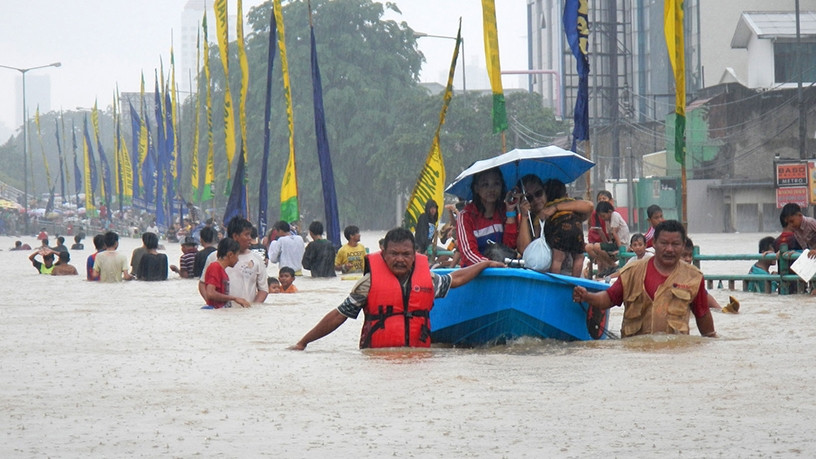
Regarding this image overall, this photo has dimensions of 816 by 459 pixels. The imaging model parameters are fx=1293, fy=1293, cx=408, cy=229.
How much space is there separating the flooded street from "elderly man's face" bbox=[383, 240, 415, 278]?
2.16 ft

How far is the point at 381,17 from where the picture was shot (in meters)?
66.8

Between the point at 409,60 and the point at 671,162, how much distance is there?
1835 cm

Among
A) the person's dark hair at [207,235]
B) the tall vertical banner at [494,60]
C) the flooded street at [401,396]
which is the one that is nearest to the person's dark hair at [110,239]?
the person's dark hair at [207,235]

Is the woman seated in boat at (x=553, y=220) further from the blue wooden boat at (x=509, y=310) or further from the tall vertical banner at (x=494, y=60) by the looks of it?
the tall vertical banner at (x=494, y=60)

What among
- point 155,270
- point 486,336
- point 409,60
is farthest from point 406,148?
point 486,336

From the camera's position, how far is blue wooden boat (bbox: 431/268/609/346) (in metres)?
9.97

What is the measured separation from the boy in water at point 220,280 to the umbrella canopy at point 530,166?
3.43 m

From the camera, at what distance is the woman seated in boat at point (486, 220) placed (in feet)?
33.9

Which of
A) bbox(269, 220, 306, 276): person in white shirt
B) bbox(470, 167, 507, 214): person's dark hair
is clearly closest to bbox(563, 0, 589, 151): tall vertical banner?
bbox(269, 220, 306, 276): person in white shirt

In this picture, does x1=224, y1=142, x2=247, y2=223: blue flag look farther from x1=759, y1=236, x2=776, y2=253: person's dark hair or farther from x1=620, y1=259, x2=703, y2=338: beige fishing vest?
x1=620, y1=259, x2=703, y2=338: beige fishing vest

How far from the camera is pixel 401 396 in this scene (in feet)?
25.7

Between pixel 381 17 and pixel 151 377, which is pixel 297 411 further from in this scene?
pixel 381 17

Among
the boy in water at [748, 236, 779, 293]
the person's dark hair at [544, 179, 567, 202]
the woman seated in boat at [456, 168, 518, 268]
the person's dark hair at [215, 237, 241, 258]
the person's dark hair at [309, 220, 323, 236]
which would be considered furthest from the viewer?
the person's dark hair at [309, 220, 323, 236]

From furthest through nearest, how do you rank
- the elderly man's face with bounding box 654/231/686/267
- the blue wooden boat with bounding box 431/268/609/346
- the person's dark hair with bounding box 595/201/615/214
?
the person's dark hair with bounding box 595/201/615/214
the blue wooden boat with bounding box 431/268/609/346
the elderly man's face with bounding box 654/231/686/267
